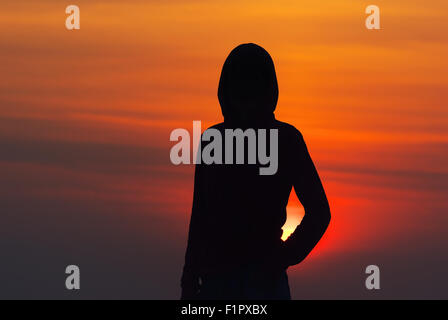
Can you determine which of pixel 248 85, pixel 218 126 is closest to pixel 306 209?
pixel 218 126

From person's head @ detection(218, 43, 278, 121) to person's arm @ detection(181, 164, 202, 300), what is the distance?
0.53 metres

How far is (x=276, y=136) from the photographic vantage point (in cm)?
437

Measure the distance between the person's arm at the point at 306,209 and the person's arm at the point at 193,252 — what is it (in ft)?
2.15

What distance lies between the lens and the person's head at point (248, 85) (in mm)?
4348

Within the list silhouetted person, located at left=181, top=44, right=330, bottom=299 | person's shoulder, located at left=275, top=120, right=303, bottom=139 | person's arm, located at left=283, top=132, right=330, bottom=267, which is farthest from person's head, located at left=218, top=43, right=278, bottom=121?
person's arm, located at left=283, top=132, right=330, bottom=267

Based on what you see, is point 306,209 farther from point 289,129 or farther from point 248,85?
point 248,85

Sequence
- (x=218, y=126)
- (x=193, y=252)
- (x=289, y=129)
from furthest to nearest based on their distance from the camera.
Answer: (x=193, y=252), (x=218, y=126), (x=289, y=129)

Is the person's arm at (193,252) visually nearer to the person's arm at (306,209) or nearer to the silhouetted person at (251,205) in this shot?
the silhouetted person at (251,205)

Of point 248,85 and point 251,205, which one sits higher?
point 248,85

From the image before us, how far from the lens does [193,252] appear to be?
4.72 metres

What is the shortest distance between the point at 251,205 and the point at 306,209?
48cm

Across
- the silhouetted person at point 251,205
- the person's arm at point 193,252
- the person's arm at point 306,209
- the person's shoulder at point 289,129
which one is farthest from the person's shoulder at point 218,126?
the person's arm at point 306,209
